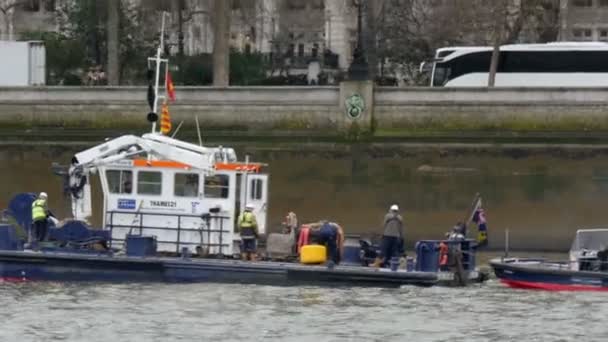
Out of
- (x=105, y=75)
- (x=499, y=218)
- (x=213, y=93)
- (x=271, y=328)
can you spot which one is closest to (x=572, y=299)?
(x=271, y=328)

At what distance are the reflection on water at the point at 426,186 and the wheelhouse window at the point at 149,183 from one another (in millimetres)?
9277

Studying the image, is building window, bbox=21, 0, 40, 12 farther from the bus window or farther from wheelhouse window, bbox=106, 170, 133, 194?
wheelhouse window, bbox=106, 170, 133, 194

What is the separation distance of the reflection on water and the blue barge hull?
8.92 m

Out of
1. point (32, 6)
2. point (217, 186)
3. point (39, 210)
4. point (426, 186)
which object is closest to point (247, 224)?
point (217, 186)

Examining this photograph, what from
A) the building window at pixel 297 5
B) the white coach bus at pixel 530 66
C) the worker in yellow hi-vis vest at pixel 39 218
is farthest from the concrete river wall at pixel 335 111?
the building window at pixel 297 5

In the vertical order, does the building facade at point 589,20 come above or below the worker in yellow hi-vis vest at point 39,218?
above

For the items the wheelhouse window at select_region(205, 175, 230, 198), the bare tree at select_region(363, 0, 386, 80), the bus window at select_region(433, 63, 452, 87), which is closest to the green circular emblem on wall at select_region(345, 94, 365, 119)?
the bus window at select_region(433, 63, 452, 87)

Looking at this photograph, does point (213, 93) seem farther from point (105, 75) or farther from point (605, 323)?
point (605, 323)

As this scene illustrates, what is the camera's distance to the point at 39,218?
32625mm

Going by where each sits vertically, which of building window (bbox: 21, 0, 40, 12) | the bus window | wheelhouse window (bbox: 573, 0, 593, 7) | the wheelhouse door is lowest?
the wheelhouse door

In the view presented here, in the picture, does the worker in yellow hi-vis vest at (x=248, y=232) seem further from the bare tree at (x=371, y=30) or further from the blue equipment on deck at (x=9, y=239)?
the bare tree at (x=371, y=30)

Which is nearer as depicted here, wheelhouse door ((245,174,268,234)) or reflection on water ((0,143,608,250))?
wheelhouse door ((245,174,268,234))

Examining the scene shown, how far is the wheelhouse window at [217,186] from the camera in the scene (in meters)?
32.4

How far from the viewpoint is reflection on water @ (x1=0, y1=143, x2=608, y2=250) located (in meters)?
42.0
